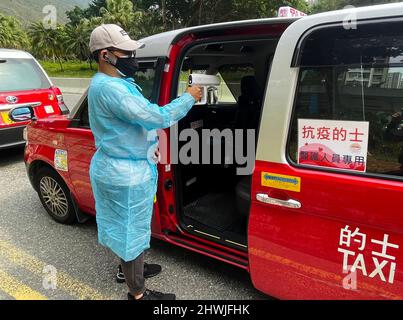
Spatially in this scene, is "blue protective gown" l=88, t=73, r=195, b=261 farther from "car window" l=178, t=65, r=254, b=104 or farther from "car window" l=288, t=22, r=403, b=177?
"car window" l=178, t=65, r=254, b=104

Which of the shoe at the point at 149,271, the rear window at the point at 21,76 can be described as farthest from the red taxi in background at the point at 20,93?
the shoe at the point at 149,271

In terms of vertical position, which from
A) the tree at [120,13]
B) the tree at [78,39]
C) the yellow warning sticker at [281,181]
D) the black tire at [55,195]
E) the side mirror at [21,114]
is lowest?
the black tire at [55,195]

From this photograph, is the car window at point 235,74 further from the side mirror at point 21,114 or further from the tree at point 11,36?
the tree at point 11,36

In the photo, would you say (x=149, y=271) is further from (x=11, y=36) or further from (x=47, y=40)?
(x=11, y=36)

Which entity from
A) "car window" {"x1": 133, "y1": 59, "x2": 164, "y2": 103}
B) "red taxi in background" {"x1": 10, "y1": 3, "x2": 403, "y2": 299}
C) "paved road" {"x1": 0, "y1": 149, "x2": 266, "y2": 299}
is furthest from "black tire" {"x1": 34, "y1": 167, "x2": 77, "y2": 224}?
"red taxi in background" {"x1": 10, "y1": 3, "x2": 403, "y2": 299}

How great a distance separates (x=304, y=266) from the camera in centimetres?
193

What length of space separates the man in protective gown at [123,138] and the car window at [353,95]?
0.69 meters

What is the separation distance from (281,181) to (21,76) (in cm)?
558

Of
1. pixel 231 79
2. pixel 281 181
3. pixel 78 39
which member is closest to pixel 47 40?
pixel 78 39

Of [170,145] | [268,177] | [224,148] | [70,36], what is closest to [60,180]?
[170,145]

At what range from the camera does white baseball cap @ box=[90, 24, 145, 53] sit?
1947 mm

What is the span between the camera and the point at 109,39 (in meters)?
1.95

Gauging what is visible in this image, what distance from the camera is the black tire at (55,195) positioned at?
3459 mm

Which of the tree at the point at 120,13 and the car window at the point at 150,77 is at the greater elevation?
the tree at the point at 120,13
